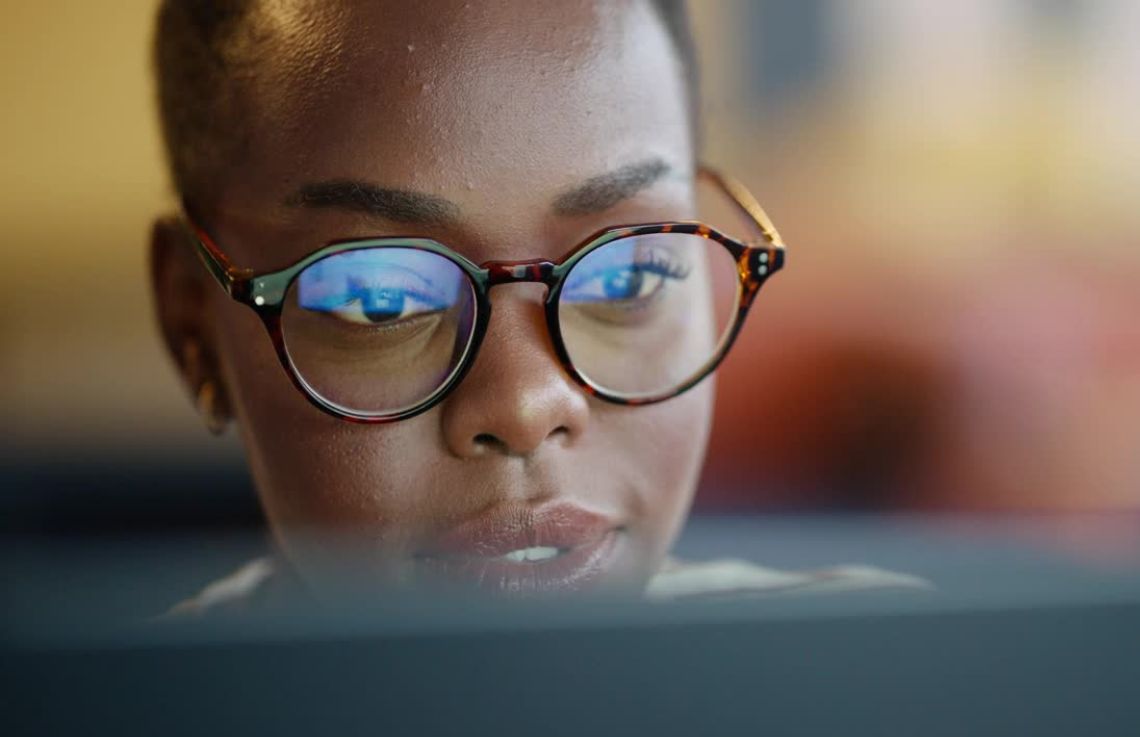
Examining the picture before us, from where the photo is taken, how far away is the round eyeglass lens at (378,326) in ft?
2.21

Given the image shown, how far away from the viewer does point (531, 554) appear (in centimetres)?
73

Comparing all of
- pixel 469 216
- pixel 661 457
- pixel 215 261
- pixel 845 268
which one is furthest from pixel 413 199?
pixel 845 268

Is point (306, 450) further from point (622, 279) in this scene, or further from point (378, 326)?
point (622, 279)

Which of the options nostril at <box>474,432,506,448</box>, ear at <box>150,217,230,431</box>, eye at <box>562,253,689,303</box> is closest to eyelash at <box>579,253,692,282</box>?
eye at <box>562,253,689,303</box>

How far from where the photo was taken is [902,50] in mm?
988

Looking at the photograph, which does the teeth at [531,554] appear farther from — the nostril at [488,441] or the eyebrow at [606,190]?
the eyebrow at [606,190]

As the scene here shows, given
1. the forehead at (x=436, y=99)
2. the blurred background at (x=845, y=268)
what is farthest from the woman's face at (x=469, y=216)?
the blurred background at (x=845, y=268)

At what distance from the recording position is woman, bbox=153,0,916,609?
0.68 m

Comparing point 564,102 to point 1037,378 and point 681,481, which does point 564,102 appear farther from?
point 1037,378

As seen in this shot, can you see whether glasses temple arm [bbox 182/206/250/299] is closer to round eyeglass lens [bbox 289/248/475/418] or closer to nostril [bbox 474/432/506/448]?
round eyeglass lens [bbox 289/248/475/418]

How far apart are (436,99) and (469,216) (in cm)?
7

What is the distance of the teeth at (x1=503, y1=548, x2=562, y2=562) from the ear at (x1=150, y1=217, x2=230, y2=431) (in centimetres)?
25

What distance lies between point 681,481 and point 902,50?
444 mm

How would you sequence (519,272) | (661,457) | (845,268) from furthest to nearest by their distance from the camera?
1. (845,268)
2. (661,457)
3. (519,272)
